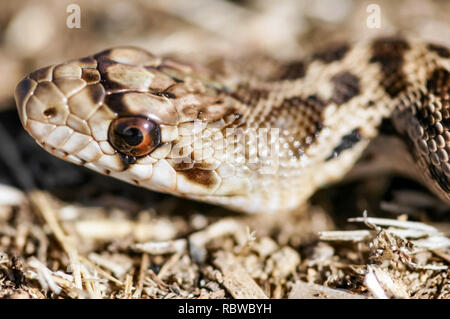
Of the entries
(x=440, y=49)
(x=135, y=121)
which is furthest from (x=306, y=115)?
(x=135, y=121)

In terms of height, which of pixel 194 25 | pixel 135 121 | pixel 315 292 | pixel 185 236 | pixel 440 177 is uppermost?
pixel 194 25

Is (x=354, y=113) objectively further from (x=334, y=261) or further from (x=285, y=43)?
(x=285, y=43)

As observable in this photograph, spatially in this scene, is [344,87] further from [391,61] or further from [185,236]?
[185,236]

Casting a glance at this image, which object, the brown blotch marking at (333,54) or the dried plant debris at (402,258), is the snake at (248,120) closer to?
the brown blotch marking at (333,54)

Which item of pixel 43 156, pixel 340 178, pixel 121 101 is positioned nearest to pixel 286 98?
pixel 340 178

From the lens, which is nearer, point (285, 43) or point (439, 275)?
point (439, 275)
